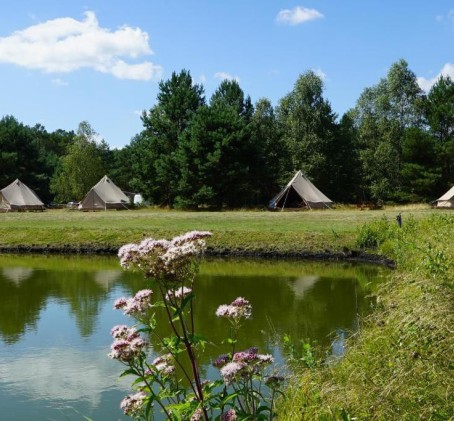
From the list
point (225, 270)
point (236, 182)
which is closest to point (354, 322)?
point (225, 270)

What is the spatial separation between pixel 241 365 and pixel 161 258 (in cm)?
94

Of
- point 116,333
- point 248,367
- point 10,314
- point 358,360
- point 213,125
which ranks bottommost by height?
point 10,314

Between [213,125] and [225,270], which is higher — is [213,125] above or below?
above

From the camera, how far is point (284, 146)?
4662cm

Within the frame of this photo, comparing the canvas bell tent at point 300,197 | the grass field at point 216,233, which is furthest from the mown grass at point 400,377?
the canvas bell tent at point 300,197

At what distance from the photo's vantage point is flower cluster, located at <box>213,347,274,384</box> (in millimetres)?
3682

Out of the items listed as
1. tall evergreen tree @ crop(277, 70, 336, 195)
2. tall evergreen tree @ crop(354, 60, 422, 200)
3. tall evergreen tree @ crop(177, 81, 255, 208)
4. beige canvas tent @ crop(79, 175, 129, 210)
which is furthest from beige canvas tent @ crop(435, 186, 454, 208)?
beige canvas tent @ crop(79, 175, 129, 210)

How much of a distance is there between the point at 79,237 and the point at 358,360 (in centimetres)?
2044

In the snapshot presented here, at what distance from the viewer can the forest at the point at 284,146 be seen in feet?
134

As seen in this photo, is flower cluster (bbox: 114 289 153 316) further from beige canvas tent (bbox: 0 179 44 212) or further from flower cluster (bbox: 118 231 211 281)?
beige canvas tent (bbox: 0 179 44 212)

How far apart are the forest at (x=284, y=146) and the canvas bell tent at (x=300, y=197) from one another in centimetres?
276

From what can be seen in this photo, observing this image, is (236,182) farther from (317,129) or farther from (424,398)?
(424,398)

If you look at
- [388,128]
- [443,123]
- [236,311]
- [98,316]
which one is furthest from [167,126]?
[236,311]

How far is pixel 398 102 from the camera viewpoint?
157ft
